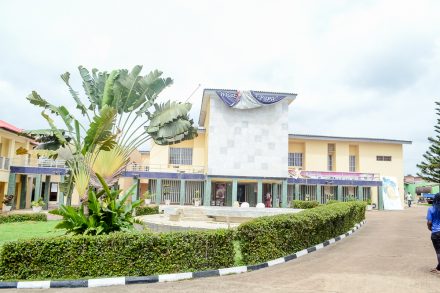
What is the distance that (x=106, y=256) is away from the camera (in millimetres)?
6762

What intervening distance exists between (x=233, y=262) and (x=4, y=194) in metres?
23.7

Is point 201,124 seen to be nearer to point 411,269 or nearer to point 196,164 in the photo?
point 196,164

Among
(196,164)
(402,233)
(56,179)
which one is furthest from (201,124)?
(402,233)

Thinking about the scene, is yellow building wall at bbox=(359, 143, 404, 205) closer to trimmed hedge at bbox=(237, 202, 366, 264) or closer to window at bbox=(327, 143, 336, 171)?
window at bbox=(327, 143, 336, 171)

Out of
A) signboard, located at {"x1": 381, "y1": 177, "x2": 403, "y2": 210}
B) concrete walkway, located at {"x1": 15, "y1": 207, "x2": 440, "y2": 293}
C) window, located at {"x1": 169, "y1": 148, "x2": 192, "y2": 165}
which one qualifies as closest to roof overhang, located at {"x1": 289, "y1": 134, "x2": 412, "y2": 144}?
signboard, located at {"x1": 381, "y1": 177, "x2": 403, "y2": 210}

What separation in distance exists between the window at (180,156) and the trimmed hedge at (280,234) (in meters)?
24.9

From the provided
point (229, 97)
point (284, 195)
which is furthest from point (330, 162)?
point (229, 97)

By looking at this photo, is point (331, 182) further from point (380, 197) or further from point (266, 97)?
point (266, 97)

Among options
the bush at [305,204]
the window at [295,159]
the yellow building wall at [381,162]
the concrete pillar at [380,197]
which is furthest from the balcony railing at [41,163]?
the yellow building wall at [381,162]

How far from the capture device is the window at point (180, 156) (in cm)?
3534

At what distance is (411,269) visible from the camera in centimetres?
746

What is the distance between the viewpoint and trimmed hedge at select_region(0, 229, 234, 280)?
A: 6543 millimetres

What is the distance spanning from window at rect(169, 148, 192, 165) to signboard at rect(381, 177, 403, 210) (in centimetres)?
1818

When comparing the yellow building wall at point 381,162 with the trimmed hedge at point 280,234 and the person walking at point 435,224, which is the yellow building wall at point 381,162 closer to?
the trimmed hedge at point 280,234
